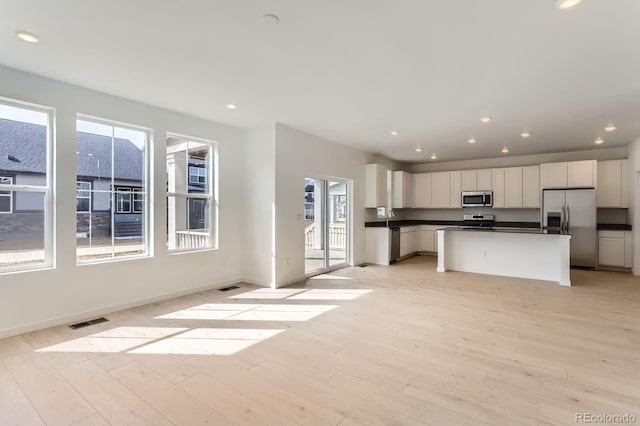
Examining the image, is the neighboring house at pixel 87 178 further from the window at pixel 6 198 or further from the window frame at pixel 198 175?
the window frame at pixel 198 175

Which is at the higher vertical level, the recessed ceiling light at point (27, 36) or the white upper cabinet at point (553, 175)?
the recessed ceiling light at point (27, 36)

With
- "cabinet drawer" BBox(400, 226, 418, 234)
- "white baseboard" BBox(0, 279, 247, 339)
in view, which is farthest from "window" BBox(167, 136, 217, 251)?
"cabinet drawer" BBox(400, 226, 418, 234)

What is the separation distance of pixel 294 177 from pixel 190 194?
1668 millimetres

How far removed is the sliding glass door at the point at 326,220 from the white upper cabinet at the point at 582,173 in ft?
15.6

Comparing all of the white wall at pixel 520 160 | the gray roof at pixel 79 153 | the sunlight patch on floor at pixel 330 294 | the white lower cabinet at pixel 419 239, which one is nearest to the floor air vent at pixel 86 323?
the gray roof at pixel 79 153

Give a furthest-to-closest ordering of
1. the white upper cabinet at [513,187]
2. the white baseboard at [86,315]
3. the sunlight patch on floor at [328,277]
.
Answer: the white upper cabinet at [513,187] → the sunlight patch on floor at [328,277] → the white baseboard at [86,315]

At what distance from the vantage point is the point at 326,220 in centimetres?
634

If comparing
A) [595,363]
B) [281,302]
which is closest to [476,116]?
[595,363]

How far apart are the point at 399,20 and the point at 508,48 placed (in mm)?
1082

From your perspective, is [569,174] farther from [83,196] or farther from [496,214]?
[83,196]

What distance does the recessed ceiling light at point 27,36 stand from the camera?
8.11 ft

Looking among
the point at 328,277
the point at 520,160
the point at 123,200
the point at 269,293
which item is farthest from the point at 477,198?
the point at 123,200

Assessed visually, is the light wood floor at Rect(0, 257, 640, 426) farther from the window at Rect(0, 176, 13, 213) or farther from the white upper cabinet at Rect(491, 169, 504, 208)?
the white upper cabinet at Rect(491, 169, 504, 208)

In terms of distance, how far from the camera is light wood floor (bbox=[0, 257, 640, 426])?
2.02m
